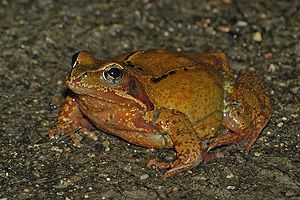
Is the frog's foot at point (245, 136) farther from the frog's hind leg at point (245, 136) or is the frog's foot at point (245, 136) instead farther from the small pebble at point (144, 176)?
the small pebble at point (144, 176)

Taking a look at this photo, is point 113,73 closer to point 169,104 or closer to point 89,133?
point 169,104

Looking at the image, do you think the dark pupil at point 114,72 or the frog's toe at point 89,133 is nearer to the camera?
the dark pupil at point 114,72

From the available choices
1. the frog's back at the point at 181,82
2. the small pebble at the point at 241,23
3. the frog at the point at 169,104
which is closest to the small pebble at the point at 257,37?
the small pebble at the point at 241,23

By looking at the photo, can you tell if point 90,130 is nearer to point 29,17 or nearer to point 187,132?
point 187,132

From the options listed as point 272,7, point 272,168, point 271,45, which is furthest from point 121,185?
point 272,7

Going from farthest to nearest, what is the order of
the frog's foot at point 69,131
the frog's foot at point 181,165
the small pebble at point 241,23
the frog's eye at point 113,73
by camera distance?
the small pebble at point 241,23 < the frog's foot at point 69,131 < the frog's foot at point 181,165 < the frog's eye at point 113,73

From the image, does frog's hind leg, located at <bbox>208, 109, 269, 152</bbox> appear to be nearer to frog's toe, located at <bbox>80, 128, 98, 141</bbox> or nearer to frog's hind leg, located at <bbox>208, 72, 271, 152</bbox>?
frog's hind leg, located at <bbox>208, 72, 271, 152</bbox>
